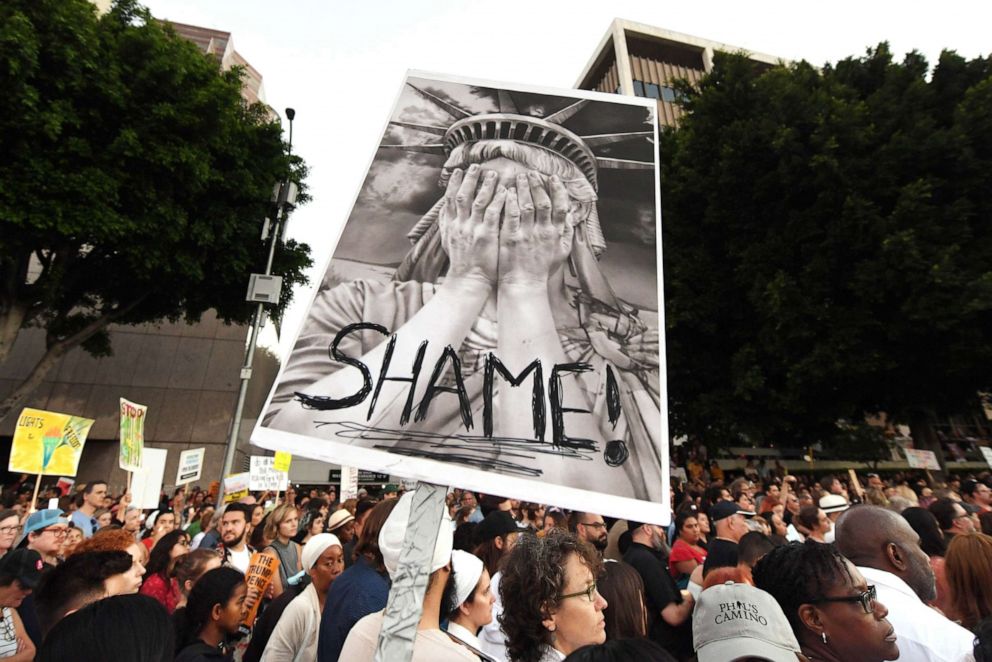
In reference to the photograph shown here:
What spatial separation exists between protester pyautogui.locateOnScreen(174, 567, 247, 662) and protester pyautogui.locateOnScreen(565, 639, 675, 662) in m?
1.94

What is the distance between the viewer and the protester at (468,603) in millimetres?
1802

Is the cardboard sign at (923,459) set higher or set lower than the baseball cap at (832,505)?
higher

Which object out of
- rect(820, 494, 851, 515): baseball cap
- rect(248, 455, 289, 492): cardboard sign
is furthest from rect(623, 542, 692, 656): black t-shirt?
rect(248, 455, 289, 492): cardboard sign

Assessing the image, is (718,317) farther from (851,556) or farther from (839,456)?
(851,556)

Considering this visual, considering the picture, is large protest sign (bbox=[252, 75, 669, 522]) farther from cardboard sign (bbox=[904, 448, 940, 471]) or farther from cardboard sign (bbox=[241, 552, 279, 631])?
cardboard sign (bbox=[904, 448, 940, 471])

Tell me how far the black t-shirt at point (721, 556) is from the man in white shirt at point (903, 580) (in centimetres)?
58

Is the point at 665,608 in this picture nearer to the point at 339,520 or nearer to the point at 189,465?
the point at 339,520

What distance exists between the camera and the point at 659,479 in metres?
1.53

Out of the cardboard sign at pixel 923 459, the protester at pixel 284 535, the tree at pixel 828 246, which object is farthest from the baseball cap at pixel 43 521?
the cardboard sign at pixel 923 459

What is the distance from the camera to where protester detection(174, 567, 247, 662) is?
94.1 inches

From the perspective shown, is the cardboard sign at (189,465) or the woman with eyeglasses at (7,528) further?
the cardboard sign at (189,465)

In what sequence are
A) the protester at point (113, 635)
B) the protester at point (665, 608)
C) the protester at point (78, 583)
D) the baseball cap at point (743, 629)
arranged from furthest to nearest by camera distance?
the protester at point (665, 608)
the protester at point (78, 583)
the baseball cap at point (743, 629)
the protester at point (113, 635)

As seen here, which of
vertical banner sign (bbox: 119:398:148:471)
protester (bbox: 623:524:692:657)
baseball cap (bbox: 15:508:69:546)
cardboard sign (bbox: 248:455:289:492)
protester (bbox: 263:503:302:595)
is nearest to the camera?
protester (bbox: 623:524:692:657)

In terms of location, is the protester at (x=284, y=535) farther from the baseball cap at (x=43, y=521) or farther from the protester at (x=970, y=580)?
the protester at (x=970, y=580)
